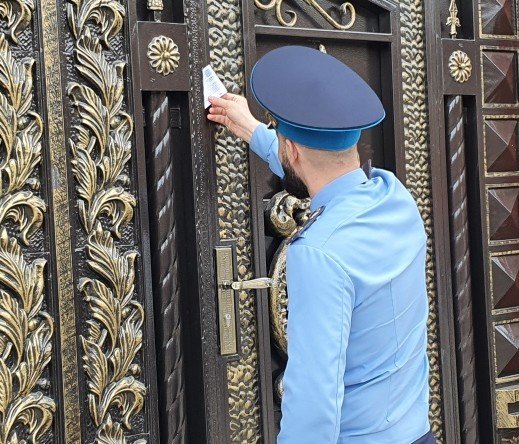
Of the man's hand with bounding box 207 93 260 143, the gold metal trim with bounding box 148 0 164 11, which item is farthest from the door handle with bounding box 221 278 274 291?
the gold metal trim with bounding box 148 0 164 11

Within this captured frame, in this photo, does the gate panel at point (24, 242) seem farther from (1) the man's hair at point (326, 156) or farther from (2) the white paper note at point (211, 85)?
(1) the man's hair at point (326, 156)

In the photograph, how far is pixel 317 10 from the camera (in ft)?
8.23

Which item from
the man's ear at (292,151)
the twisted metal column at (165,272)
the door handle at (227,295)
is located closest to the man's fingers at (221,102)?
the twisted metal column at (165,272)

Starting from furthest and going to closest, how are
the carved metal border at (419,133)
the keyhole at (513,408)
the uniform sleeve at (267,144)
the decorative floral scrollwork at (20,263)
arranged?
the keyhole at (513,408), the carved metal border at (419,133), the uniform sleeve at (267,144), the decorative floral scrollwork at (20,263)

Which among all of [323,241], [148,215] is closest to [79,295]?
[148,215]

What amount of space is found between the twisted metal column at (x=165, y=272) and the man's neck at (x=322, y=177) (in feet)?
2.09

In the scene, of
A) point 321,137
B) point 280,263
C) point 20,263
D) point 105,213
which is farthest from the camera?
point 280,263

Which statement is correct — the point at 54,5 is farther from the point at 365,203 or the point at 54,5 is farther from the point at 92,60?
the point at 365,203

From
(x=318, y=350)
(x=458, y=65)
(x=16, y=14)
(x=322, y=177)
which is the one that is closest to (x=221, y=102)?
(x=16, y=14)

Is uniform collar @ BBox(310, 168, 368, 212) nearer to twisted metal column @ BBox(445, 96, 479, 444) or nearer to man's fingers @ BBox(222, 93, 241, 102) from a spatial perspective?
man's fingers @ BBox(222, 93, 241, 102)

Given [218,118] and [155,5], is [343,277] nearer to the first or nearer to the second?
[218,118]

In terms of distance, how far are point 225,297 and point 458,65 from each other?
39.1 inches

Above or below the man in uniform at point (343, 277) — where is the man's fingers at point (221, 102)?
above

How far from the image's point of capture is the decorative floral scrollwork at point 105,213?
214cm
